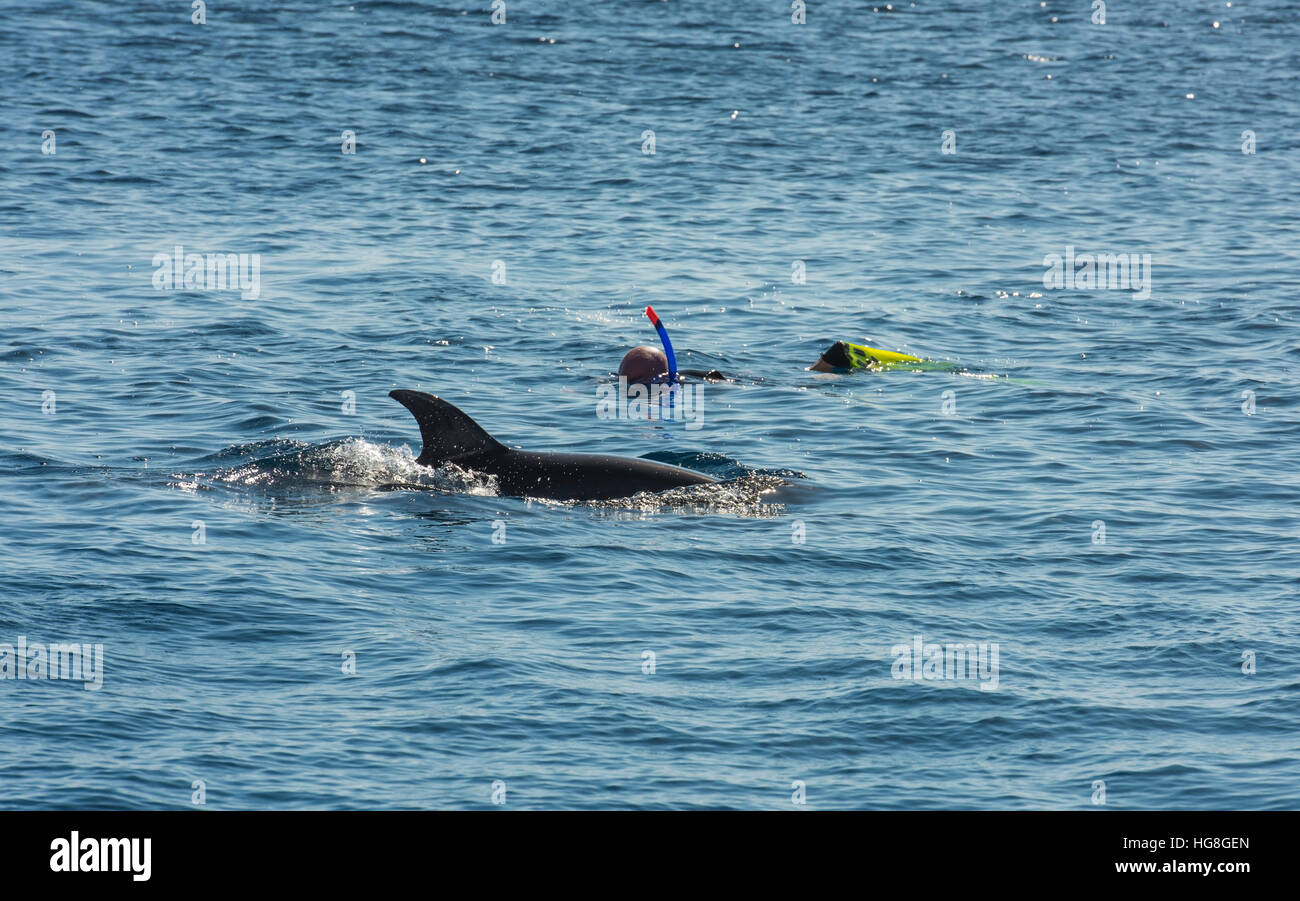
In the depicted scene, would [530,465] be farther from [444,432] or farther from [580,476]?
[444,432]

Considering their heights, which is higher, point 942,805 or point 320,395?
point 320,395

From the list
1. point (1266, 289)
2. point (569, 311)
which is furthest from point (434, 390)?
point (1266, 289)

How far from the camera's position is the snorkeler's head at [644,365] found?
19953 millimetres

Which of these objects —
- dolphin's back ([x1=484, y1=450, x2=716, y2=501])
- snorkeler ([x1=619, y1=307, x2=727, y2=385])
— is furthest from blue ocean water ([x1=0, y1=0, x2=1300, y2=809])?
snorkeler ([x1=619, y1=307, x2=727, y2=385])

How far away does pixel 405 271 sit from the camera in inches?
1032

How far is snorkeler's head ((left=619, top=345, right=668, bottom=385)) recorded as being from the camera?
20.0m

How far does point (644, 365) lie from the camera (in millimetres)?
19953

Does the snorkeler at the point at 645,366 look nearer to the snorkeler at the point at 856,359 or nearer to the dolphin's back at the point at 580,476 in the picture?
the snorkeler at the point at 856,359

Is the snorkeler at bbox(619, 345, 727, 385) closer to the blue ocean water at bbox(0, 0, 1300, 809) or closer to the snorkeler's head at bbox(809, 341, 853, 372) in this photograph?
the blue ocean water at bbox(0, 0, 1300, 809)

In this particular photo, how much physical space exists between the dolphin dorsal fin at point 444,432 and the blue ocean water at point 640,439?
0.32 metres

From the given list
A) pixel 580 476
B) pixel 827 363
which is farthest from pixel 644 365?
pixel 580 476

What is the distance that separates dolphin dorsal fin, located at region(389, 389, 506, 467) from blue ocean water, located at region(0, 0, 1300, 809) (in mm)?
317

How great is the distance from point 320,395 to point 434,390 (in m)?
1.43
